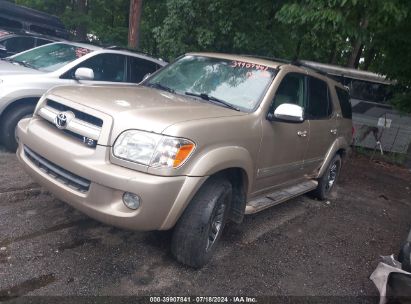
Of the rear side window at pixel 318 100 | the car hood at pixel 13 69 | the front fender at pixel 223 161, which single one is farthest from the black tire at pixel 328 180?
the car hood at pixel 13 69

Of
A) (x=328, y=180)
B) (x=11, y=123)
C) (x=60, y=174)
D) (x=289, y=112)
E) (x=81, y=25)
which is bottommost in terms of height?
(x=328, y=180)

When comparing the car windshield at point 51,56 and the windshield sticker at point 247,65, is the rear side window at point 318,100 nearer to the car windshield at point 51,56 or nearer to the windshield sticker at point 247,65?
the windshield sticker at point 247,65

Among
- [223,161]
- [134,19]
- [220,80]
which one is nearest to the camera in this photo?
[223,161]

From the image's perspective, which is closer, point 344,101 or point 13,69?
point 13,69

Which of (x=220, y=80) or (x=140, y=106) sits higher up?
(x=220, y=80)

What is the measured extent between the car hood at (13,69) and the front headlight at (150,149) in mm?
3531

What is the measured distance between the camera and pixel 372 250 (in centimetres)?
470

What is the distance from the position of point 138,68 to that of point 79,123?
4073 millimetres

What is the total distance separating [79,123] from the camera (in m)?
3.18

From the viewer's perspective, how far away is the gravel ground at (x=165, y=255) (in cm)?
310

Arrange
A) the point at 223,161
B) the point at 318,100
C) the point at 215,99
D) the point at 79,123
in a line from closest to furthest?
the point at 79,123
the point at 223,161
the point at 215,99
the point at 318,100

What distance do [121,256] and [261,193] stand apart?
1.68m

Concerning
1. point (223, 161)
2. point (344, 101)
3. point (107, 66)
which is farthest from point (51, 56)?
point (344, 101)

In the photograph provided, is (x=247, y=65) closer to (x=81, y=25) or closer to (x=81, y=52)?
(x=81, y=52)
